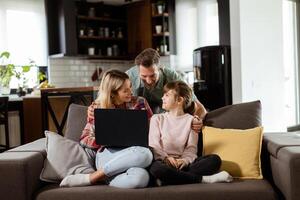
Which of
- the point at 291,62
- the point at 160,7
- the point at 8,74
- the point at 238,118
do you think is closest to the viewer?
the point at 238,118

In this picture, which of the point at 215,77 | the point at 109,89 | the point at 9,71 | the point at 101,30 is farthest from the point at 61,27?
the point at 109,89

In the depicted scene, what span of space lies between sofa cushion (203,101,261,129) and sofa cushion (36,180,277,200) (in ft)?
1.58

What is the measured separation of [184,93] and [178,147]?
1.10 ft

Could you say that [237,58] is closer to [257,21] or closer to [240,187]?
[257,21]

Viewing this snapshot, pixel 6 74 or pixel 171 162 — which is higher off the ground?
pixel 6 74

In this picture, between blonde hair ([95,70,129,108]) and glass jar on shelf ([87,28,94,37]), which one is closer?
blonde hair ([95,70,129,108])

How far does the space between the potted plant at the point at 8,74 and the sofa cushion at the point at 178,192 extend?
3594 mm

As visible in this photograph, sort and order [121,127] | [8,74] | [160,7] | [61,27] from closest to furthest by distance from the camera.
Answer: [121,127] < [8,74] < [61,27] < [160,7]

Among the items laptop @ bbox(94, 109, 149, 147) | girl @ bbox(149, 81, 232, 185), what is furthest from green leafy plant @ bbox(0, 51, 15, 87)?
laptop @ bbox(94, 109, 149, 147)

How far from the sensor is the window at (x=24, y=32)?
18.3ft

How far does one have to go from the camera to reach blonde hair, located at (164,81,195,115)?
2389 millimetres

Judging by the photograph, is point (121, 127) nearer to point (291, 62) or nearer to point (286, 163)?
point (286, 163)

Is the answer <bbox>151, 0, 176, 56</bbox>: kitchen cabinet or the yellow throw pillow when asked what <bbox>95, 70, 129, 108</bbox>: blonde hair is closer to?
the yellow throw pillow

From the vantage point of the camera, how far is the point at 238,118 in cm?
241
